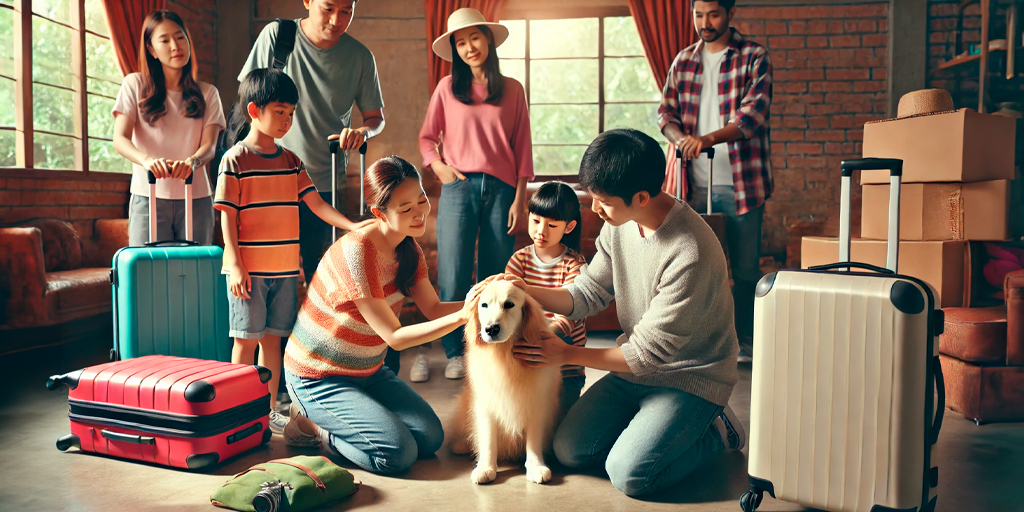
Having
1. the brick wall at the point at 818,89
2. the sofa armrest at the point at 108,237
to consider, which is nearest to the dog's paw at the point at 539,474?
the sofa armrest at the point at 108,237

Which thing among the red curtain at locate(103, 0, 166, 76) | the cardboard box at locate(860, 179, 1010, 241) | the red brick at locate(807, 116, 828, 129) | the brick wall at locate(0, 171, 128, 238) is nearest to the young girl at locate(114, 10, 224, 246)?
the brick wall at locate(0, 171, 128, 238)

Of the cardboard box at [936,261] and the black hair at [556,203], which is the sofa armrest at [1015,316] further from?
the black hair at [556,203]

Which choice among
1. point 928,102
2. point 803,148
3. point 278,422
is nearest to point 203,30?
point 278,422

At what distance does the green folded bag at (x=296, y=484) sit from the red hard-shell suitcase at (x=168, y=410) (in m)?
0.25

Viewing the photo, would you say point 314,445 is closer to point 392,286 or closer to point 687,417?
point 392,286

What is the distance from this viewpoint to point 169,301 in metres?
2.61

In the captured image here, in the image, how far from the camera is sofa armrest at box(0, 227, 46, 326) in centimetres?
368

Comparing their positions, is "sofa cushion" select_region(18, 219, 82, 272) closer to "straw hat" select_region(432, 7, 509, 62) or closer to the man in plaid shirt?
"straw hat" select_region(432, 7, 509, 62)

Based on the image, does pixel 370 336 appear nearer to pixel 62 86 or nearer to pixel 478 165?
pixel 478 165

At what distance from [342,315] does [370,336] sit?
0.40 feet

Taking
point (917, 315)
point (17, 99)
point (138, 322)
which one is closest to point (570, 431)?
point (917, 315)

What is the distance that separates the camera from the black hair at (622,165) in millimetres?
1867

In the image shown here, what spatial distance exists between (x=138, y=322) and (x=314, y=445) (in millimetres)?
786

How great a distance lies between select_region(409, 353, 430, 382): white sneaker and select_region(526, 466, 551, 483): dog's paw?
136 centimetres
